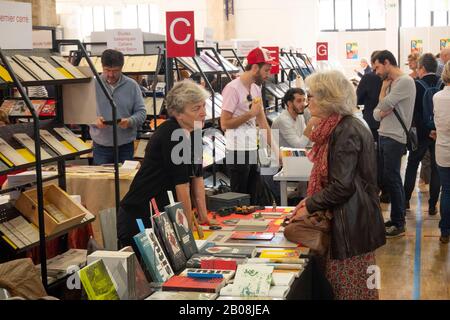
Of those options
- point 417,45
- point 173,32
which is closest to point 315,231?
point 173,32

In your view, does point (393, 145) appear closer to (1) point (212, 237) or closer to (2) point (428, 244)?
(2) point (428, 244)

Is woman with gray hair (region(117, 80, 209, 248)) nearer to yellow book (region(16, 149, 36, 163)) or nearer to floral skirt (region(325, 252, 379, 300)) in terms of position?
yellow book (region(16, 149, 36, 163))

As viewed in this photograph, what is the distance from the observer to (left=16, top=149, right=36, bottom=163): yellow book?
149 inches

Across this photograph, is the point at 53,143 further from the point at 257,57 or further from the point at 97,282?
the point at 257,57

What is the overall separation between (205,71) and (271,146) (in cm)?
160

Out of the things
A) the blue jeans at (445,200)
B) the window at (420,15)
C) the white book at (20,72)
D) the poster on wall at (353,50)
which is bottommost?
the blue jeans at (445,200)

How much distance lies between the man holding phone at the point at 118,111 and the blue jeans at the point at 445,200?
2676mm

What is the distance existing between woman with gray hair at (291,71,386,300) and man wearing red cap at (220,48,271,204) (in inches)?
92.7

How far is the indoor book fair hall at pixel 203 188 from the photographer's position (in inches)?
117

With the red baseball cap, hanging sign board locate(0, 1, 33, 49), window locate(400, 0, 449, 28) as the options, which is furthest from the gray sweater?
window locate(400, 0, 449, 28)

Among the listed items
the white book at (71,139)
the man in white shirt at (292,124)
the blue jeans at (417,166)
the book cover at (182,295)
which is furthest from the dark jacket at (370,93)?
the book cover at (182,295)

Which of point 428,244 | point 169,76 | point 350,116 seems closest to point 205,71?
point 169,76

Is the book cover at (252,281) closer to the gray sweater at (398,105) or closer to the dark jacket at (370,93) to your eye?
the gray sweater at (398,105)

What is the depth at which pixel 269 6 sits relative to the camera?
23.4 meters
